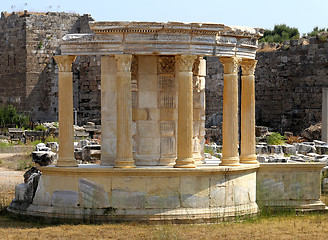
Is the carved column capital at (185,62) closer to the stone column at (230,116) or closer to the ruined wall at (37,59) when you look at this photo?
the stone column at (230,116)

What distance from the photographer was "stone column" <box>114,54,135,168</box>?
14.3 m

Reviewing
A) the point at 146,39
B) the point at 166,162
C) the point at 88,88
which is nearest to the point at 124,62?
the point at 146,39

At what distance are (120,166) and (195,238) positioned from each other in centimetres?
243

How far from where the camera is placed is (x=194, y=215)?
14.1 metres

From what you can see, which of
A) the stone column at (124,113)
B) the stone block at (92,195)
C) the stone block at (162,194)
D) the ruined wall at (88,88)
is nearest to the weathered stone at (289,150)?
the stone block at (162,194)

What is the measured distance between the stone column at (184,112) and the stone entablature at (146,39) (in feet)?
0.90

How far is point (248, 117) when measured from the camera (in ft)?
52.6

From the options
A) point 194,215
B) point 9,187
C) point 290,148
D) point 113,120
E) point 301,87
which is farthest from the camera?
point 301,87

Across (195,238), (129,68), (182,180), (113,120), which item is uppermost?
(129,68)

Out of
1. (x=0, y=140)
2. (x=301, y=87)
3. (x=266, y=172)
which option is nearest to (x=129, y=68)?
(x=266, y=172)

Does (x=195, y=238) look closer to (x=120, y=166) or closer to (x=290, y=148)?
(x=120, y=166)

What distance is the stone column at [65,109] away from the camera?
14711 mm

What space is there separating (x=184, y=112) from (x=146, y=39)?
5.39ft

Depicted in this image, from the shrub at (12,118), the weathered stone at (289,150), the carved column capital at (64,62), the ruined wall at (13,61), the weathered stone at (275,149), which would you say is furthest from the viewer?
the ruined wall at (13,61)
